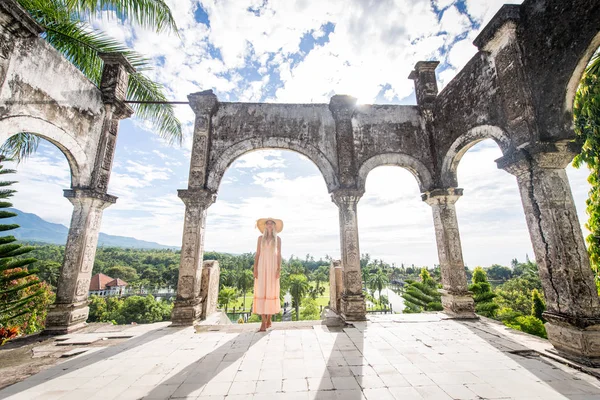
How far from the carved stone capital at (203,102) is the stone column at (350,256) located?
4085mm

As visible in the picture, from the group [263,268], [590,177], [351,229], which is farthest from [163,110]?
[590,177]

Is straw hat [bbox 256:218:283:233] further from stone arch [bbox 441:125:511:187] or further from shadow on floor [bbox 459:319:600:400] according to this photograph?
stone arch [bbox 441:125:511:187]

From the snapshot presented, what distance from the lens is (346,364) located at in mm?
3314

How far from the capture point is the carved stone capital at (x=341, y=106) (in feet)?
22.7

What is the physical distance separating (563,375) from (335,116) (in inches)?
250

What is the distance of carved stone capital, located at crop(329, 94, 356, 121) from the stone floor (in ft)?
17.6

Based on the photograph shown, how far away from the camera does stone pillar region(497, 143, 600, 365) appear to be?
3354 mm

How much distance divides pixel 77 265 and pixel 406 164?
328 inches

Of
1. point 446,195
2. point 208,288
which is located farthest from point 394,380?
point 446,195

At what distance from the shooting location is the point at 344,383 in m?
2.80

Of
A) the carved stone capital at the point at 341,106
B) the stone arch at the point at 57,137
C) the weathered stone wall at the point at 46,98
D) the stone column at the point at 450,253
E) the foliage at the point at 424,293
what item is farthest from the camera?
the foliage at the point at 424,293

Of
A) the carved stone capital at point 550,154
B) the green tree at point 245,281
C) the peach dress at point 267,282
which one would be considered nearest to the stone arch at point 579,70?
the carved stone capital at point 550,154

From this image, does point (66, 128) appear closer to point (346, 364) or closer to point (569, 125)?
point (346, 364)

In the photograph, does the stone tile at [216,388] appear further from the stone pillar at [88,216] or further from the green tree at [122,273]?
the green tree at [122,273]
